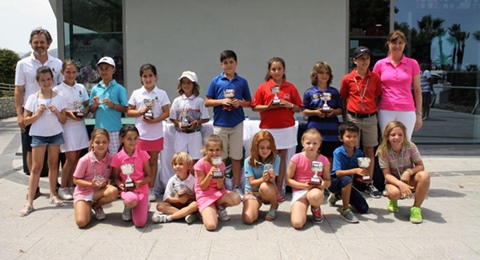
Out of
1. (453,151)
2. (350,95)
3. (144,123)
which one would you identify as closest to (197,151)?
(144,123)

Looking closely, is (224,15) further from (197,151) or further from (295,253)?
(295,253)

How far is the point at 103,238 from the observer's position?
167 inches

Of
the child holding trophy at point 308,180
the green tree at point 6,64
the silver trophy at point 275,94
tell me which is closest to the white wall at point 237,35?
the silver trophy at point 275,94

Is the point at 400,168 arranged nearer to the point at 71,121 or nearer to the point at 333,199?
the point at 333,199

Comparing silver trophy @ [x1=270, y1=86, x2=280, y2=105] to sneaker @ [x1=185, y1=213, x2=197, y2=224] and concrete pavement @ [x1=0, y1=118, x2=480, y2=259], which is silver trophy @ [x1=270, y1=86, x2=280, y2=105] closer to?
concrete pavement @ [x1=0, y1=118, x2=480, y2=259]

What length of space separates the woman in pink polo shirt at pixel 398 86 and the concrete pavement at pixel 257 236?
1121 millimetres

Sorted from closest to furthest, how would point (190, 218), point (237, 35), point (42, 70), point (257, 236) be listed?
point (257, 236), point (190, 218), point (42, 70), point (237, 35)

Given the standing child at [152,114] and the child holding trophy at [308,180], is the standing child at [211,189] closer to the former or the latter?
the child holding trophy at [308,180]

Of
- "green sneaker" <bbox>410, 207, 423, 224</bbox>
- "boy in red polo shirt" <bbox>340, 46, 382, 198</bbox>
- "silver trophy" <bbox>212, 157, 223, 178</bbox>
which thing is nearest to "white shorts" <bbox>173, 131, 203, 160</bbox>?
"silver trophy" <bbox>212, 157, 223, 178</bbox>

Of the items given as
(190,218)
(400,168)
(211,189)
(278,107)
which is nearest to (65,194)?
(190,218)

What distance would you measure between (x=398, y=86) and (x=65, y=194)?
15.3 feet

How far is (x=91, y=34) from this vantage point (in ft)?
32.6

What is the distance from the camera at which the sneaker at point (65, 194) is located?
563cm

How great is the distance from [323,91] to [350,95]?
15.0 inches
